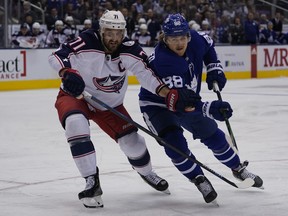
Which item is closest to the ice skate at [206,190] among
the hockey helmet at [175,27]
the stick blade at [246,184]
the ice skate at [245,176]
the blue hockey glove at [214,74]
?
the stick blade at [246,184]

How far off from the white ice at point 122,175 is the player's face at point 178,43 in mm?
927

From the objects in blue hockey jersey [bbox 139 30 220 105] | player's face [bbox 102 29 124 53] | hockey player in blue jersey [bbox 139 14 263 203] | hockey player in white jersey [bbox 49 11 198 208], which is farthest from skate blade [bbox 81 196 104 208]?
player's face [bbox 102 29 124 53]

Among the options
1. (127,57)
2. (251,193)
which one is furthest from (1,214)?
(251,193)

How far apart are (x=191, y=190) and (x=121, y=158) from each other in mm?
1572

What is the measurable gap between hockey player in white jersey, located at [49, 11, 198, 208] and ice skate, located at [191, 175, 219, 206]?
451 mm

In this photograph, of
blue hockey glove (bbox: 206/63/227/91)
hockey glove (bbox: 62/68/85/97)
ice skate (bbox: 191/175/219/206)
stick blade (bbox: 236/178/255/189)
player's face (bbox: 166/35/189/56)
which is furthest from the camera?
blue hockey glove (bbox: 206/63/227/91)

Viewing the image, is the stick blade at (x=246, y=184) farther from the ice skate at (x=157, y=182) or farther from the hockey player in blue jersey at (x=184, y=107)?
the ice skate at (x=157, y=182)

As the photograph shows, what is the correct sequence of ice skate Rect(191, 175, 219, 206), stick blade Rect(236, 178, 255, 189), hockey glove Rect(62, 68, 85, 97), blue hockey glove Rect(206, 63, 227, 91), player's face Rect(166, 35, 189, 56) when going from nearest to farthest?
hockey glove Rect(62, 68, 85, 97), ice skate Rect(191, 175, 219, 206), player's face Rect(166, 35, 189, 56), stick blade Rect(236, 178, 255, 189), blue hockey glove Rect(206, 63, 227, 91)

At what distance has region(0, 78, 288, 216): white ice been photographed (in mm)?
4555

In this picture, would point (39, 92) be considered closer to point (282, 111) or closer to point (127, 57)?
point (282, 111)

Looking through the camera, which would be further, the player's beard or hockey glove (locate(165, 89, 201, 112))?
the player's beard

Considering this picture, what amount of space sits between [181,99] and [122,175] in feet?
4.57

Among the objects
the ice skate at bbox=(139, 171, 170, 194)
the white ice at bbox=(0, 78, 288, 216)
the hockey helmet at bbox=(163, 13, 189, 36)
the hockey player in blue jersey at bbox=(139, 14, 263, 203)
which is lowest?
the white ice at bbox=(0, 78, 288, 216)

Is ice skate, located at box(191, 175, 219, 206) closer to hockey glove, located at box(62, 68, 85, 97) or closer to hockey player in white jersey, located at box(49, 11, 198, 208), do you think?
hockey player in white jersey, located at box(49, 11, 198, 208)
